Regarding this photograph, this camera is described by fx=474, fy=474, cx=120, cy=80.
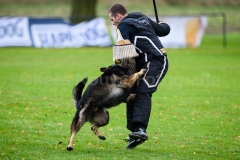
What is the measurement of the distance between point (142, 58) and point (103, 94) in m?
0.88

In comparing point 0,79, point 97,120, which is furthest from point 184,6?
point 97,120

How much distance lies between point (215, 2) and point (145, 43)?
48.4 meters

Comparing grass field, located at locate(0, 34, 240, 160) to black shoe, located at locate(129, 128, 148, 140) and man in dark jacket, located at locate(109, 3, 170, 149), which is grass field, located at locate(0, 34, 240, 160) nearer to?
black shoe, located at locate(129, 128, 148, 140)

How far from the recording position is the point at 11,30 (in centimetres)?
2484

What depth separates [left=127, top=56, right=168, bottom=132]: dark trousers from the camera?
738 centimetres

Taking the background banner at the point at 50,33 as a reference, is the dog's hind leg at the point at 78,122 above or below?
above

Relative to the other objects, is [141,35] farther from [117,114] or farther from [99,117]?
[117,114]

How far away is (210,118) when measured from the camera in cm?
1050

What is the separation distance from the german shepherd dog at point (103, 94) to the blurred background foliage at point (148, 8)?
97.1 feet

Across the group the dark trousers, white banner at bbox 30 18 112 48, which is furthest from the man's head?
white banner at bbox 30 18 112 48

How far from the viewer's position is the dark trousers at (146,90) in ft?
24.2

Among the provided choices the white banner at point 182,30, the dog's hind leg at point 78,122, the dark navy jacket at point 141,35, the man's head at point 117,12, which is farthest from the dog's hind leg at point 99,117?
the white banner at point 182,30

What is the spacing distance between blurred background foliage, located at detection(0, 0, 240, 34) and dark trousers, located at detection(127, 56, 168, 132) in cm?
2951

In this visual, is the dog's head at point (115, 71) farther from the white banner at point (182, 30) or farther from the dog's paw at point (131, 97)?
the white banner at point (182, 30)
